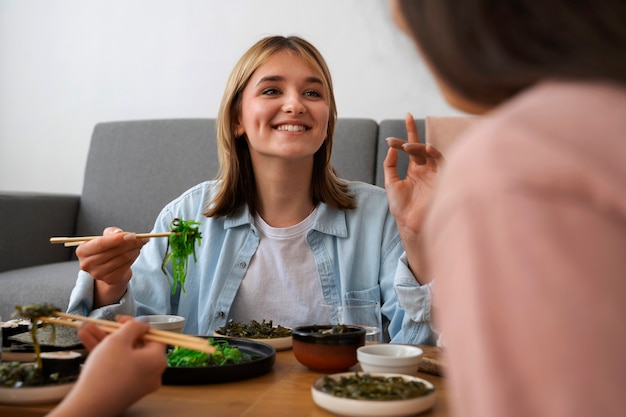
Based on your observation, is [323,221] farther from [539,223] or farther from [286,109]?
[539,223]

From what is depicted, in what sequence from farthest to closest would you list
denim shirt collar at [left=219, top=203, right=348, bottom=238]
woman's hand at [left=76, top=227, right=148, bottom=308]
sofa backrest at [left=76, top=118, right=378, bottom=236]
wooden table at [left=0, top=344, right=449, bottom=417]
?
sofa backrest at [left=76, top=118, right=378, bottom=236]
denim shirt collar at [left=219, top=203, right=348, bottom=238]
woman's hand at [left=76, top=227, right=148, bottom=308]
wooden table at [left=0, top=344, right=449, bottom=417]

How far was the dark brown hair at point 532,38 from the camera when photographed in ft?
1.49

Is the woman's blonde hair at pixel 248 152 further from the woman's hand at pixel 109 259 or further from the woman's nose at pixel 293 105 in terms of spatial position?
the woman's hand at pixel 109 259

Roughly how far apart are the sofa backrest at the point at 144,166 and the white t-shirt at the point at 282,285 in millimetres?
1161

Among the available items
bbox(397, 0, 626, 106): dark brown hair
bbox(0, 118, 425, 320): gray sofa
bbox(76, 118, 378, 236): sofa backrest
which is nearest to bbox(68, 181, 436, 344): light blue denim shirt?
bbox(0, 118, 425, 320): gray sofa

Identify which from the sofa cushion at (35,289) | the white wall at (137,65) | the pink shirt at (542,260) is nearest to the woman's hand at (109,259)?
the sofa cushion at (35,289)

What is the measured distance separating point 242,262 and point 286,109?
46 centimetres

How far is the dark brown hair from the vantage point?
0.45 metres

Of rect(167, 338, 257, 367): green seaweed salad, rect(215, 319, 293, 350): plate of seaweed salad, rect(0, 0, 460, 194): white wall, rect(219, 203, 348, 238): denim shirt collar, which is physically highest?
rect(0, 0, 460, 194): white wall

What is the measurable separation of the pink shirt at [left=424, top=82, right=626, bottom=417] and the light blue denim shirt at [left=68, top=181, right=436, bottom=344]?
1.42 metres

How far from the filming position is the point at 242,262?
1986 millimetres

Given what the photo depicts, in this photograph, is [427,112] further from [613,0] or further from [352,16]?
[613,0]

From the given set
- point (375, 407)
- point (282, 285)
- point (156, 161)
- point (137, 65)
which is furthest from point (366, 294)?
point (137, 65)

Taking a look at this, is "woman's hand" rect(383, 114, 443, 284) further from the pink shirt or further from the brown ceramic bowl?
the pink shirt
